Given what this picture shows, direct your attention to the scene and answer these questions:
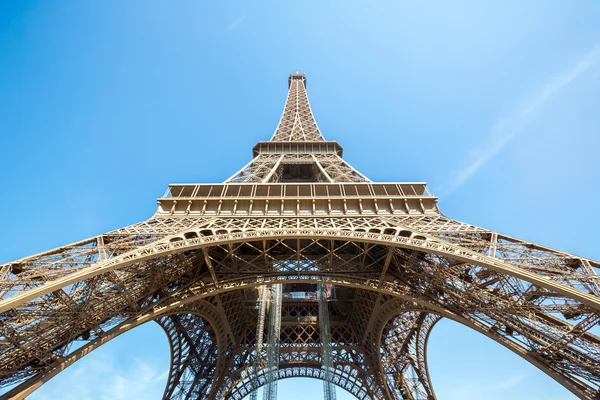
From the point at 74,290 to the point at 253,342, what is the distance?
14.9 m

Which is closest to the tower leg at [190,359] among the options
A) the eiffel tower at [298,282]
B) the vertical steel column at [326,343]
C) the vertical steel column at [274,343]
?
the eiffel tower at [298,282]

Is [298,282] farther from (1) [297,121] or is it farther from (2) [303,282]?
(1) [297,121]

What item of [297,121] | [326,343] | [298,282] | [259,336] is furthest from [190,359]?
[297,121]

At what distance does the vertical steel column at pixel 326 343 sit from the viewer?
1866cm

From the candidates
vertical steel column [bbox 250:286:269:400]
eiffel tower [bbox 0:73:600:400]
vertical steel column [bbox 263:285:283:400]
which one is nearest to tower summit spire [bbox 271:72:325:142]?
eiffel tower [bbox 0:73:600:400]

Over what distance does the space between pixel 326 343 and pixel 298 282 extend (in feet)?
24.8

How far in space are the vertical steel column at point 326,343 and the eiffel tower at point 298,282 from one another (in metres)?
0.15

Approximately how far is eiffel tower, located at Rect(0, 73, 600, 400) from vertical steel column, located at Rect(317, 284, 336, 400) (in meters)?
0.15

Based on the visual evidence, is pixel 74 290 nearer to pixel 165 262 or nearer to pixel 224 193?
pixel 165 262

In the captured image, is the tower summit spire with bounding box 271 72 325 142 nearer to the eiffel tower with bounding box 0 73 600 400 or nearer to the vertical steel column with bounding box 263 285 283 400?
the eiffel tower with bounding box 0 73 600 400

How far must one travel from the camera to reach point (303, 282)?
1409cm

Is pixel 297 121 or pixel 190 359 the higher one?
pixel 297 121

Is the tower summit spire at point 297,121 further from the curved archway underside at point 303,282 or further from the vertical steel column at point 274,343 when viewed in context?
the curved archway underside at point 303,282

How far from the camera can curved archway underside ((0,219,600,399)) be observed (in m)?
9.30
